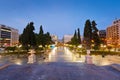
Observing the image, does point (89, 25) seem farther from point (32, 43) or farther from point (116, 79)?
point (116, 79)

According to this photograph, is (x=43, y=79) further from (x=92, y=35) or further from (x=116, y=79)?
(x=92, y=35)

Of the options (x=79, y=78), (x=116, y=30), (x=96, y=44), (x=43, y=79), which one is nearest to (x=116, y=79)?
(x=79, y=78)

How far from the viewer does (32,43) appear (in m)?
63.4

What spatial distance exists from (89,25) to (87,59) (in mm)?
55632

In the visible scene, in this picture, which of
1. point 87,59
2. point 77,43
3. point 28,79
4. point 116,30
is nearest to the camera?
point 28,79

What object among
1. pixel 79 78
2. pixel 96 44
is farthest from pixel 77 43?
pixel 79 78

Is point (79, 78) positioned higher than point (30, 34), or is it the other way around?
point (30, 34)

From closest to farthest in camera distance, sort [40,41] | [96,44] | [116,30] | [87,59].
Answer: [87,59] < [96,44] < [40,41] < [116,30]

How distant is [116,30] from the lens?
642 feet

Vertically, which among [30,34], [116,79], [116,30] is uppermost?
[116,30]

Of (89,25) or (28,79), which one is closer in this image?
(28,79)

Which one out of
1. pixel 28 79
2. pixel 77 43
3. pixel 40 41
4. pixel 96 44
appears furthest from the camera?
pixel 77 43

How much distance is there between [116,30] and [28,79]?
191 meters

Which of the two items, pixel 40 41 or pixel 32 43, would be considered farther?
pixel 40 41
